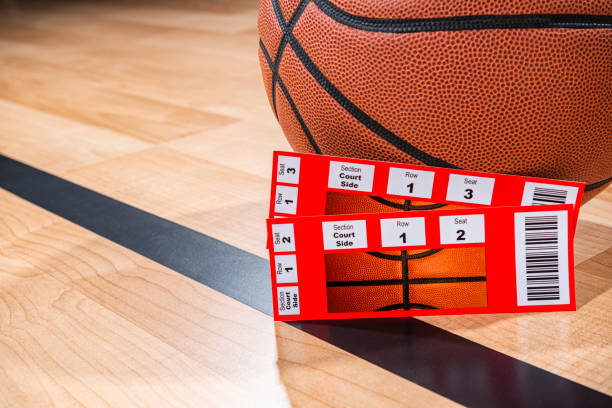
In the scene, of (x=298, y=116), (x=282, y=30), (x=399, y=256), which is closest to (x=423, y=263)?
(x=399, y=256)

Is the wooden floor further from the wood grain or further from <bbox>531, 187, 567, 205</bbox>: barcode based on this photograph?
<bbox>531, 187, 567, 205</bbox>: barcode

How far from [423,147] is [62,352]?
0.55 meters

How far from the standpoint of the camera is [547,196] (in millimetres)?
869

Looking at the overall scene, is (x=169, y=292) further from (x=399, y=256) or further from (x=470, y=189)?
(x=470, y=189)

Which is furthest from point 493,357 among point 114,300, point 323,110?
point 114,300

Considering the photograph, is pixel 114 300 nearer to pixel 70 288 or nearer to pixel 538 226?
pixel 70 288

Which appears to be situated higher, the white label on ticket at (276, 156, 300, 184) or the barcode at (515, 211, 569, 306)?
the white label on ticket at (276, 156, 300, 184)

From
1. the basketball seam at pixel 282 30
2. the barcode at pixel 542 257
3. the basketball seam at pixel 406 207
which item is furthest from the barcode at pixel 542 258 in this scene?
the basketball seam at pixel 282 30

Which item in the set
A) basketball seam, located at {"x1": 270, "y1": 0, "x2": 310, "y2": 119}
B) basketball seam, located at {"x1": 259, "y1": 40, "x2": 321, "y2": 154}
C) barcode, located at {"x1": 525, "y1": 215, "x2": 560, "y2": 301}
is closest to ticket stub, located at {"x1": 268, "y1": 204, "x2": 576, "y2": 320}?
barcode, located at {"x1": 525, "y1": 215, "x2": 560, "y2": 301}

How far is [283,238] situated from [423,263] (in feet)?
0.66

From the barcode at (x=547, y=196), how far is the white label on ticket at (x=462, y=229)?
0.07 meters

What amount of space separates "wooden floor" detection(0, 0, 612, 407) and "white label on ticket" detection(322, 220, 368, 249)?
5.2 inches

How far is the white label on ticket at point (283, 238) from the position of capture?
36.1 inches

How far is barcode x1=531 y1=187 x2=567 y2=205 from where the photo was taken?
0.86 meters
